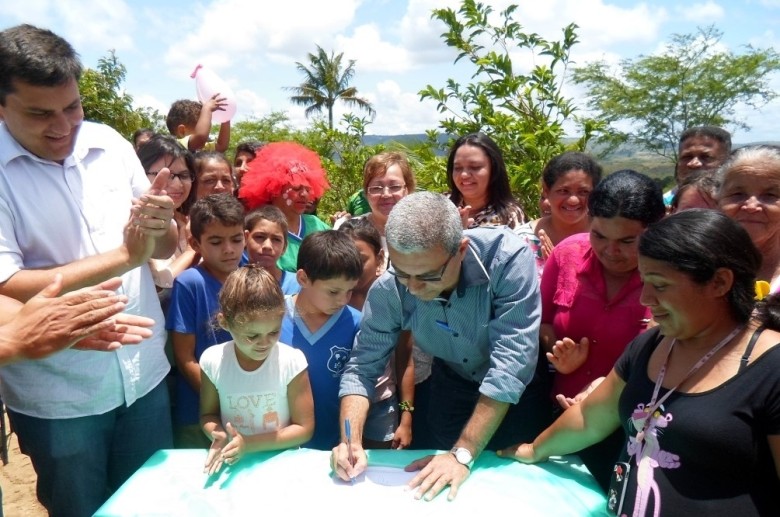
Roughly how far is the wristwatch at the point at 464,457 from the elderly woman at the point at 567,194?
4.00ft

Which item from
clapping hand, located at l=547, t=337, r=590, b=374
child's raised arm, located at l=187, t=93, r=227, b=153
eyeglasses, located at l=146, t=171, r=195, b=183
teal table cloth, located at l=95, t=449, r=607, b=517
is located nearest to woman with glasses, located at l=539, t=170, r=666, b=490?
clapping hand, located at l=547, t=337, r=590, b=374

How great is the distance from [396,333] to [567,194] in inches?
50.7

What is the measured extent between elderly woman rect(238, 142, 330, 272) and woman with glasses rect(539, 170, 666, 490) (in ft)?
5.81

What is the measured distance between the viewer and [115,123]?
13.0 m

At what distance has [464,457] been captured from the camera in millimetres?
1939

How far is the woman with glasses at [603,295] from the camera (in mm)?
2143

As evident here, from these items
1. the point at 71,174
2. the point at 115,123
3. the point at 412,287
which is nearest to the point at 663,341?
the point at 412,287

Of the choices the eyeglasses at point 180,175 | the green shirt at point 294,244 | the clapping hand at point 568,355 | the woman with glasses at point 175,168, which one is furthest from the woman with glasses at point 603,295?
the eyeglasses at point 180,175

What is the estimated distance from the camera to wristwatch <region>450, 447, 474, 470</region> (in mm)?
1933

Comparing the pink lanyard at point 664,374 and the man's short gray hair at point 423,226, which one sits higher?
the man's short gray hair at point 423,226

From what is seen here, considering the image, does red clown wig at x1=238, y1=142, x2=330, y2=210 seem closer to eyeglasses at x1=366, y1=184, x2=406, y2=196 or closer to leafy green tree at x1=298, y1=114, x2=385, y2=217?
eyeglasses at x1=366, y1=184, x2=406, y2=196

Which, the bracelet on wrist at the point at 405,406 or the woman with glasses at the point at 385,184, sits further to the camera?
the woman with glasses at the point at 385,184

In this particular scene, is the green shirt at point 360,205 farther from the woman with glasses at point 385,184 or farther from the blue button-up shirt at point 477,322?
the blue button-up shirt at point 477,322

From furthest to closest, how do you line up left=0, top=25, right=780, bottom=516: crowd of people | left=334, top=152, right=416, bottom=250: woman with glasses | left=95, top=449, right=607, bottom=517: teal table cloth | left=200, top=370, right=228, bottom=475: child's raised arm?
left=334, top=152, right=416, bottom=250: woman with glasses
left=200, top=370, right=228, bottom=475: child's raised arm
left=95, top=449, right=607, bottom=517: teal table cloth
left=0, top=25, right=780, bottom=516: crowd of people
